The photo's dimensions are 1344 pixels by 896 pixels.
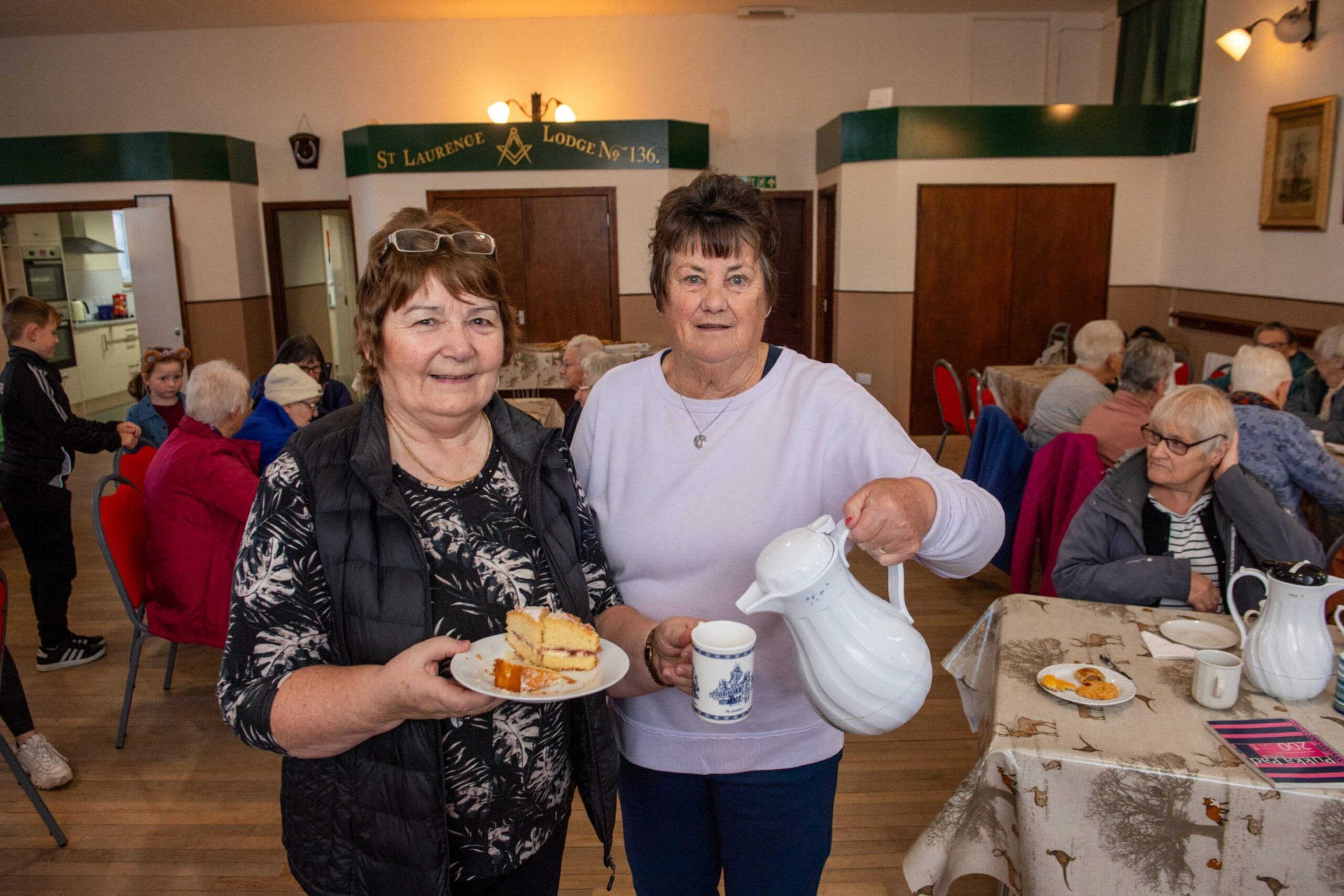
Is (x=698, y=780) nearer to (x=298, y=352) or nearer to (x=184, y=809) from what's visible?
(x=184, y=809)

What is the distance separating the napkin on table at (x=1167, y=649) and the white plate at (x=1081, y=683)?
0.45 ft

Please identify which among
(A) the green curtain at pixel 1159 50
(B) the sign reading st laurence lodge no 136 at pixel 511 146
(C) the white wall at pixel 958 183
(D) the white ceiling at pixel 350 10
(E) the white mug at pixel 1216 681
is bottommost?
(E) the white mug at pixel 1216 681

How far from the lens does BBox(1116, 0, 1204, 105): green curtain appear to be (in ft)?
24.0

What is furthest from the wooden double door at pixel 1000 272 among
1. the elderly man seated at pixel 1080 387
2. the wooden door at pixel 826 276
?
the elderly man seated at pixel 1080 387

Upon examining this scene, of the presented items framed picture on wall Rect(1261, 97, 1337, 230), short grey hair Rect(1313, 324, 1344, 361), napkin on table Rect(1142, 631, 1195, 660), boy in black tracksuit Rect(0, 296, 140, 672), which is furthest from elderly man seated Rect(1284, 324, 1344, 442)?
boy in black tracksuit Rect(0, 296, 140, 672)

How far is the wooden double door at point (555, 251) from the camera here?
8406 mm

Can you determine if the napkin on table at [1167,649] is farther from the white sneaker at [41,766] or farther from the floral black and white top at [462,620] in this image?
the white sneaker at [41,766]

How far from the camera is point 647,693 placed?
1.36m

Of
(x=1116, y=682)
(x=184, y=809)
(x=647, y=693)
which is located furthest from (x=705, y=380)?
(x=184, y=809)

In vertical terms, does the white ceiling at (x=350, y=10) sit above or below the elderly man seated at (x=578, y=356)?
above

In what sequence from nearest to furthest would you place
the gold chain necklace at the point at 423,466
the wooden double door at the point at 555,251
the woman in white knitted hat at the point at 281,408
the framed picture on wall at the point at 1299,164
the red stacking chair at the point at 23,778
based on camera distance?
the gold chain necklace at the point at 423,466 → the red stacking chair at the point at 23,778 → the woman in white knitted hat at the point at 281,408 → the framed picture on wall at the point at 1299,164 → the wooden double door at the point at 555,251

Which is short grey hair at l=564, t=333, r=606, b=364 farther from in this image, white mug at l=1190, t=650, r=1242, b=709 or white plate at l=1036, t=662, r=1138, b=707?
white mug at l=1190, t=650, r=1242, b=709

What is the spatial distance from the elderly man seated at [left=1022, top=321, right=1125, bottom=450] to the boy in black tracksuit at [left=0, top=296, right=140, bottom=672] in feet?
13.4

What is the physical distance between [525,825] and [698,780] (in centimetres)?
28
